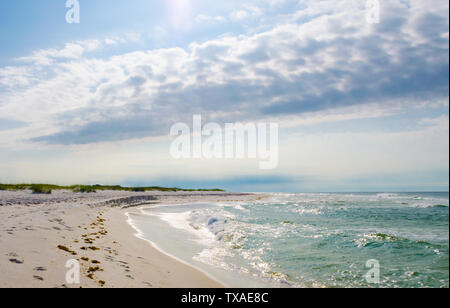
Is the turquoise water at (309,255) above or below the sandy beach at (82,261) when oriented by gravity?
below

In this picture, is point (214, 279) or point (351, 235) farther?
point (351, 235)

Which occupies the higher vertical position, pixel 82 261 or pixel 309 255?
pixel 82 261

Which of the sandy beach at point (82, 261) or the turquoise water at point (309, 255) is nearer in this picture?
the sandy beach at point (82, 261)

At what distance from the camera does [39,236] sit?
10055 millimetres

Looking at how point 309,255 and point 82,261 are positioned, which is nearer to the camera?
point 82,261

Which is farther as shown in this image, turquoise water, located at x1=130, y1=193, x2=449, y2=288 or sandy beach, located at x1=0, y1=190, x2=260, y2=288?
turquoise water, located at x1=130, y1=193, x2=449, y2=288

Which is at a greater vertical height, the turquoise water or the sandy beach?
the sandy beach

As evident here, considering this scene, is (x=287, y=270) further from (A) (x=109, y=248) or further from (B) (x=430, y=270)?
(A) (x=109, y=248)

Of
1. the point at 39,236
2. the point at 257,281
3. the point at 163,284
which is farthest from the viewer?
the point at 39,236
